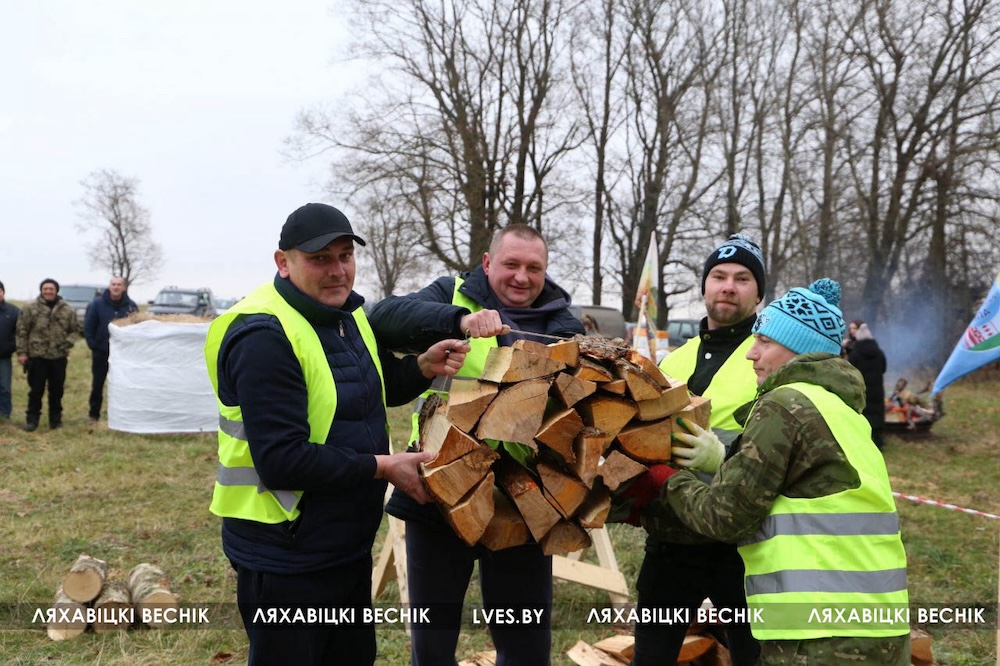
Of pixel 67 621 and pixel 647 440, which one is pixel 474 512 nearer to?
pixel 647 440

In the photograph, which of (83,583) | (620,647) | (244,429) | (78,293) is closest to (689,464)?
(244,429)

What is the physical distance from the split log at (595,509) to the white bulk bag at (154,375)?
7870 mm

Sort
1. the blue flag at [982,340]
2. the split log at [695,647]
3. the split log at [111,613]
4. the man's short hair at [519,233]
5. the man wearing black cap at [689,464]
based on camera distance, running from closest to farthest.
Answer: the man wearing black cap at [689,464]
the man's short hair at [519,233]
the split log at [695,647]
the split log at [111,613]
the blue flag at [982,340]

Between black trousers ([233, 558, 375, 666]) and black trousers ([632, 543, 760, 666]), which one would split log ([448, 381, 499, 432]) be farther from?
black trousers ([632, 543, 760, 666])

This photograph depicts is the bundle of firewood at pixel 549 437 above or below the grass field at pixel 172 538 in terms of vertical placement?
above

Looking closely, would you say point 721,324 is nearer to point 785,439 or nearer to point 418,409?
point 785,439

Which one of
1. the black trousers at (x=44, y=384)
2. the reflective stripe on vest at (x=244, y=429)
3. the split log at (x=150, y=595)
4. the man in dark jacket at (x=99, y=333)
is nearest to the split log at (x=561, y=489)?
the reflective stripe on vest at (x=244, y=429)

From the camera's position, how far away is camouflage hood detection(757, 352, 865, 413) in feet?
6.92

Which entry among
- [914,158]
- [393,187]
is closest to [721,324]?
[393,187]

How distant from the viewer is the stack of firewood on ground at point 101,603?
154 inches

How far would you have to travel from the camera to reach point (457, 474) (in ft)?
7.17

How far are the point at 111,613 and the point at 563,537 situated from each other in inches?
117

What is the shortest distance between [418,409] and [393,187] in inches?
661

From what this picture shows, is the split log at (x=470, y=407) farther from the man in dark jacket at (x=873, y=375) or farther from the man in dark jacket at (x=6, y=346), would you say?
the man in dark jacket at (x=6, y=346)
